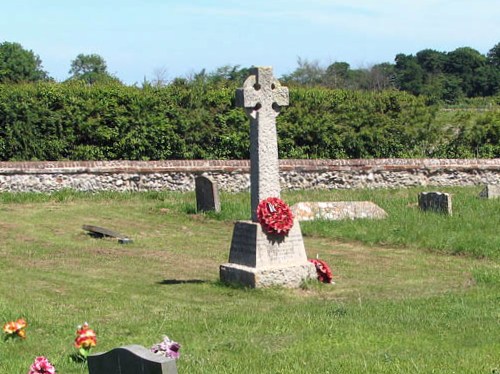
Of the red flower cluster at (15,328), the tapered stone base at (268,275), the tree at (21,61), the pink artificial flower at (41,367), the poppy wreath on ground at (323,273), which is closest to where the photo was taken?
the pink artificial flower at (41,367)

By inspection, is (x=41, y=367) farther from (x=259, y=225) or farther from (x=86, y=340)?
(x=259, y=225)

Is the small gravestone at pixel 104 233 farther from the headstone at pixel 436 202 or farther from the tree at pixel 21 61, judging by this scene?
the tree at pixel 21 61

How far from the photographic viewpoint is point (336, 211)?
17875mm

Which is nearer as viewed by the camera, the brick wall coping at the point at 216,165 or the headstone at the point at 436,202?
the headstone at the point at 436,202

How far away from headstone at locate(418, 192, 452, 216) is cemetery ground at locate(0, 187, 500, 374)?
0.79 feet

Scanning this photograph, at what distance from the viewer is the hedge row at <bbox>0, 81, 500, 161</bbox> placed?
22.7 m

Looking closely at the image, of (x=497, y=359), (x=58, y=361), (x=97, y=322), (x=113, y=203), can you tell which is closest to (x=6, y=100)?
(x=113, y=203)

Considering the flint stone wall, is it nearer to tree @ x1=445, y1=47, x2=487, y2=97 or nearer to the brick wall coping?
the brick wall coping

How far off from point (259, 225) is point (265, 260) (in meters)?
0.47

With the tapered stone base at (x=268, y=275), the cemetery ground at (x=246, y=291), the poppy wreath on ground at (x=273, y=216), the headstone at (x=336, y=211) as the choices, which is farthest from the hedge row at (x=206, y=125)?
the poppy wreath on ground at (x=273, y=216)

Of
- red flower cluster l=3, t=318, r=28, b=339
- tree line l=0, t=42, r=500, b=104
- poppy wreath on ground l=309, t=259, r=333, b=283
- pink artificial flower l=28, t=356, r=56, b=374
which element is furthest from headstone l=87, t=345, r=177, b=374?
tree line l=0, t=42, r=500, b=104

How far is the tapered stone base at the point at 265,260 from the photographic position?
11.4 m

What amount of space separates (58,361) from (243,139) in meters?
17.5

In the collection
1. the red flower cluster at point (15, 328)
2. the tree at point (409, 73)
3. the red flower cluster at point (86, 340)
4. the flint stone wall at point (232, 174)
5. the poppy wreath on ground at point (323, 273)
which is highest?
the tree at point (409, 73)
